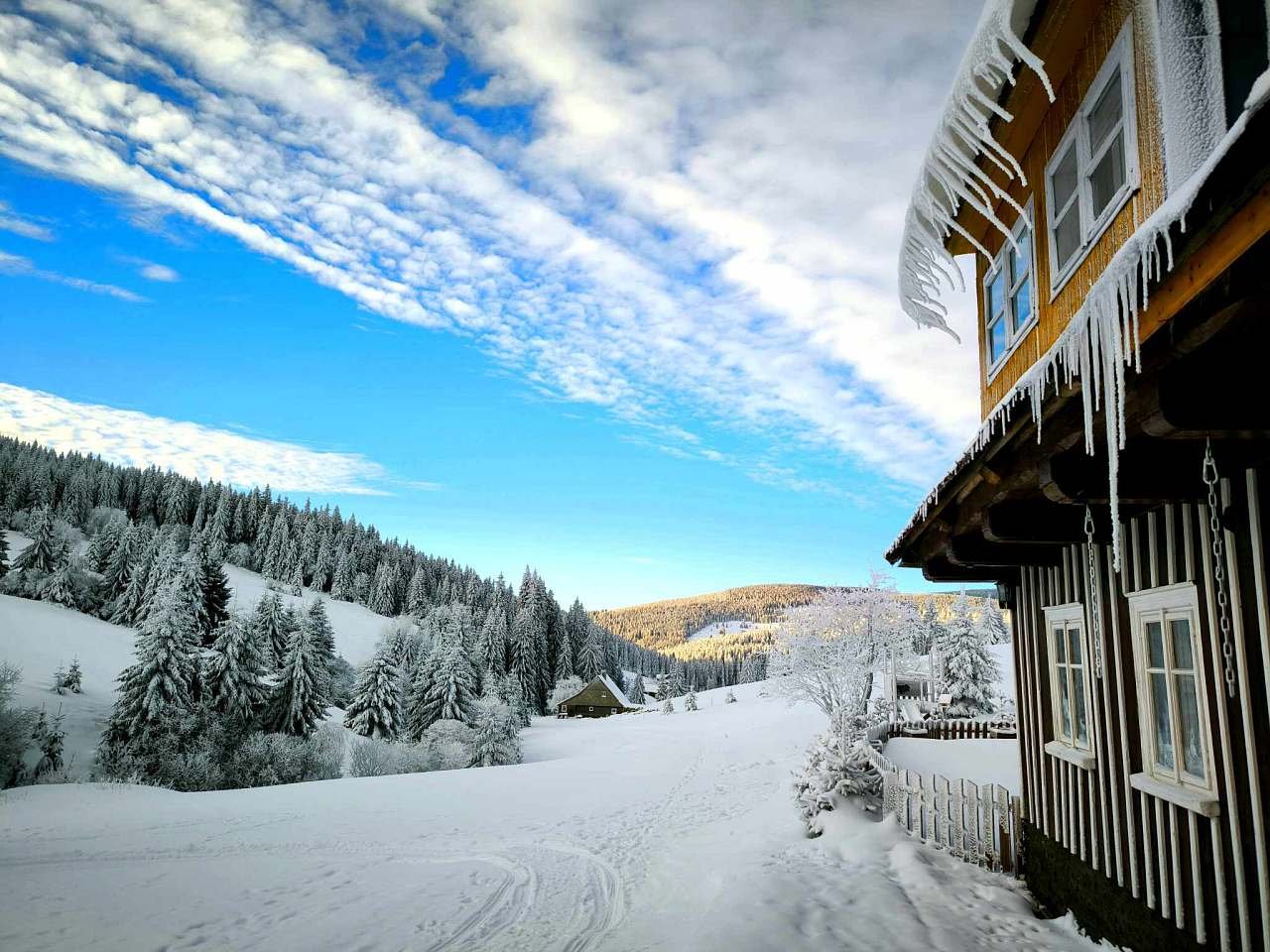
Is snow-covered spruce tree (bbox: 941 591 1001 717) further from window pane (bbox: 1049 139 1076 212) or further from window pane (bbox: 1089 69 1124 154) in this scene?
window pane (bbox: 1089 69 1124 154)

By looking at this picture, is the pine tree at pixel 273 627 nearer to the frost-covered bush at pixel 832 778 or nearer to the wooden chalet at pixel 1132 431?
the frost-covered bush at pixel 832 778

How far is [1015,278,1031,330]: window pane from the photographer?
6427mm

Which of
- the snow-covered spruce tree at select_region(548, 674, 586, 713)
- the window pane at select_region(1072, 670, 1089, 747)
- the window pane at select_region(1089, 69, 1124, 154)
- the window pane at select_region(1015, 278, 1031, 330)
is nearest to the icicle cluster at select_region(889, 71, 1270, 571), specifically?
the window pane at select_region(1089, 69, 1124, 154)

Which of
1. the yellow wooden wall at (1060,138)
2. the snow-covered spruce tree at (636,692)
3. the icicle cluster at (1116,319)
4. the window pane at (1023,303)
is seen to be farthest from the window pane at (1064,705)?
the snow-covered spruce tree at (636,692)

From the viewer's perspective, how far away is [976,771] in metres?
15.4

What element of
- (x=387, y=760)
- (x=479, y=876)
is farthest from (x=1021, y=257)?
(x=387, y=760)

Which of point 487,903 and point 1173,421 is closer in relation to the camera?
point 1173,421

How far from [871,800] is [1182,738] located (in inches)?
315

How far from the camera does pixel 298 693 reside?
121 feet

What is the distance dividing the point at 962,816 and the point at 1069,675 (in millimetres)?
3765

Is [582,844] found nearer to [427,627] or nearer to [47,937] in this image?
[47,937]

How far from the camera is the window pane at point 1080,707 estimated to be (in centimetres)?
685

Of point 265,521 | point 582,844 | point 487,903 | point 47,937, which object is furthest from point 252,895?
point 265,521

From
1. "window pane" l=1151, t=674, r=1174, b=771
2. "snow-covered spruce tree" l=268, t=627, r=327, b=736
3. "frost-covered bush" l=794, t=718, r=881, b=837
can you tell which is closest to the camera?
"window pane" l=1151, t=674, r=1174, b=771
